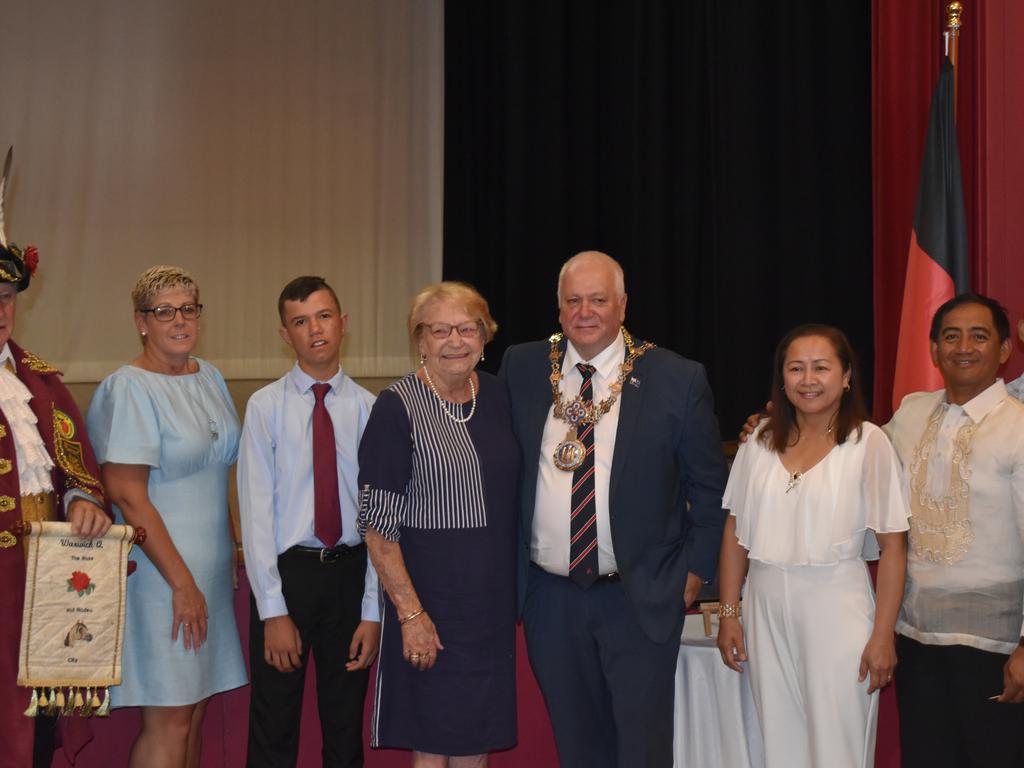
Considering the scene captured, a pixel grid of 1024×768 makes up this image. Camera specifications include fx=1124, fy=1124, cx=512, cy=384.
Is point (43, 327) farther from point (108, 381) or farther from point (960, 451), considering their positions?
point (960, 451)

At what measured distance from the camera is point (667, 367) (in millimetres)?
3004

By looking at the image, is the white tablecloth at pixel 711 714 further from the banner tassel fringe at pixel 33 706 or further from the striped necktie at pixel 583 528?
the banner tassel fringe at pixel 33 706

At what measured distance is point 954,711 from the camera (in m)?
2.83

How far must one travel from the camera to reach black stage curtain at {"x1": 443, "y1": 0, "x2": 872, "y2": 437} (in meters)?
7.04

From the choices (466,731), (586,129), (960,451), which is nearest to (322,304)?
(466,731)

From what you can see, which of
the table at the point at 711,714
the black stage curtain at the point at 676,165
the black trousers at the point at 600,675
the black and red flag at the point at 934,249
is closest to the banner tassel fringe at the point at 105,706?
the black trousers at the point at 600,675

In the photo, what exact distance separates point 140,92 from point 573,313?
7.13 meters

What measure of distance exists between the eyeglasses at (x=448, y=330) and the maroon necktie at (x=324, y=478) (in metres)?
0.45

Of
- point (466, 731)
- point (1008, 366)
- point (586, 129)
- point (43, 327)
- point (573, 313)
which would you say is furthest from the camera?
point (43, 327)

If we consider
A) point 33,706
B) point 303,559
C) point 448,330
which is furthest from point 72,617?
point 448,330

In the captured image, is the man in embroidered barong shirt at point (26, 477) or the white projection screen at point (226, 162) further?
the white projection screen at point (226, 162)

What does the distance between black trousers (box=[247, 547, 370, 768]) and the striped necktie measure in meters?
0.60

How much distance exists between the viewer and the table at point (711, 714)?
3.33 meters

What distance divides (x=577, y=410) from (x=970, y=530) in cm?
103
